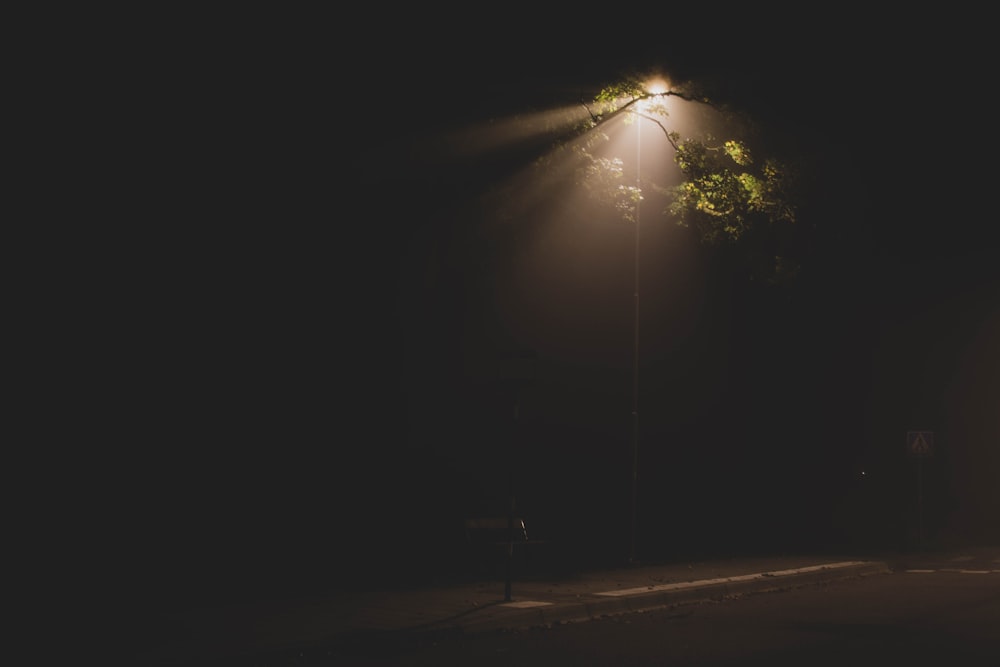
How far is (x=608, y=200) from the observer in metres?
18.6

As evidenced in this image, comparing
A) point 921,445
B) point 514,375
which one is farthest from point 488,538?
point 921,445

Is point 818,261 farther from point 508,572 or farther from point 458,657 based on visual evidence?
point 458,657

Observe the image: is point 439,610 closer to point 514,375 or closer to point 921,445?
point 514,375

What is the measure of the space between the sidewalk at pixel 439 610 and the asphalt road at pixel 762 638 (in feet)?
0.84

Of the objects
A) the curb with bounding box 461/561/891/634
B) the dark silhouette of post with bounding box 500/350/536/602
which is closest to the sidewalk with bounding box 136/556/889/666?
the curb with bounding box 461/561/891/634

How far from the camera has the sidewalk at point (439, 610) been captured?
32.4 ft

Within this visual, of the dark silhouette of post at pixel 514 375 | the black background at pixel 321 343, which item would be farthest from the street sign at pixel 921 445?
the dark silhouette of post at pixel 514 375

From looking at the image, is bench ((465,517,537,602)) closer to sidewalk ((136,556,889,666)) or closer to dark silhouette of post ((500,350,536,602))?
sidewalk ((136,556,889,666))

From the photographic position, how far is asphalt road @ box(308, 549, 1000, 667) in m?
9.60

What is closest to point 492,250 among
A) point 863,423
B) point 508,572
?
point 508,572

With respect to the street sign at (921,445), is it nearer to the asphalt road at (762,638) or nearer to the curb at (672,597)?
the curb at (672,597)

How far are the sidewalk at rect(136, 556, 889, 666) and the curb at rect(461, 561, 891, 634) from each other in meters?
0.01

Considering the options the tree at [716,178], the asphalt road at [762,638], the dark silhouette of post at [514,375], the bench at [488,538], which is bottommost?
the asphalt road at [762,638]

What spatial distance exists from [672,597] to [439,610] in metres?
3.49
